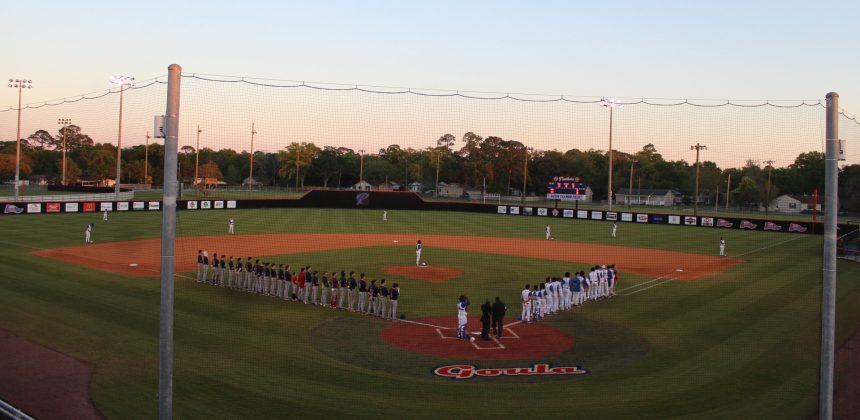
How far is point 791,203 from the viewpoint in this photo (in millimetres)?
83938

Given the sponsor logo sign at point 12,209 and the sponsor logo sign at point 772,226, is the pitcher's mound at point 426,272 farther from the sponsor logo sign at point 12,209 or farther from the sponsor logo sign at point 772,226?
the sponsor logo sign at point 772,226

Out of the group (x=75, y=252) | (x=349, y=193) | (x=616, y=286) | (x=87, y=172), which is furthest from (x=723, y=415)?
(x=87, y=172)

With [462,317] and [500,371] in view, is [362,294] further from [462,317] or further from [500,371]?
[500,371]

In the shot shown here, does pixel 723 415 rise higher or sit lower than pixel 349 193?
lower

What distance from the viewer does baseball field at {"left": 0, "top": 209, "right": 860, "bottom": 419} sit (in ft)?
36.6

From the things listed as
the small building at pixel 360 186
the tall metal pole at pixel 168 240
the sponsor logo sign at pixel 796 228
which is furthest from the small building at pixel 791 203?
the tall metal pole at pixel 168 240

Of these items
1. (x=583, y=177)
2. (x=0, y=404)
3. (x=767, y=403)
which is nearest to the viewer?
(x=0, y=404)

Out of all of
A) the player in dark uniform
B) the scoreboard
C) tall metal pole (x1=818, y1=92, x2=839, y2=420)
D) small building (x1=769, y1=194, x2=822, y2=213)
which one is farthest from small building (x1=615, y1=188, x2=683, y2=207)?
tall metal pole (x1=818, y1=92, x2=839, y2=420)

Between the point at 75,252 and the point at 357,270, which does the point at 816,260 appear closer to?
the point at 357,270

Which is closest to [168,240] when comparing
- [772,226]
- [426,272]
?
[426,272]

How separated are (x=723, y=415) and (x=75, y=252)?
2837 centimetres

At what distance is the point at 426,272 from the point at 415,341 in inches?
423

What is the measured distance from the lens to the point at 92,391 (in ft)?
37.0

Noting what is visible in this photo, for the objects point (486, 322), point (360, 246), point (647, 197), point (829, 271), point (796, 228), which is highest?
point (647, 197)
